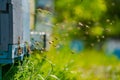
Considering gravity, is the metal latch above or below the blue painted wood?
above

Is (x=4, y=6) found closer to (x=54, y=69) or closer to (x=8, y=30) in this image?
(x=8, y=30)

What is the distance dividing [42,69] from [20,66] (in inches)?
14.5

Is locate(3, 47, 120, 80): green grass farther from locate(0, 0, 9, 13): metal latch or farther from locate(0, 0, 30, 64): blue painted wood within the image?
locate(0, 0, 9, 13): metal latch

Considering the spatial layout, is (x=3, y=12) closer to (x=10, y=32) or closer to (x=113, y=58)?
(x=10, y=32)

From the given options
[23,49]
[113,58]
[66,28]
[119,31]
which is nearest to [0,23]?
[23,49]

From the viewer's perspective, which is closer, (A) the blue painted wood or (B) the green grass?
(A) the blue painted wood

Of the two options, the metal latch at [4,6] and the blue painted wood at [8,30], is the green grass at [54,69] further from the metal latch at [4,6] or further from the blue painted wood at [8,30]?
the metal latch at [4,6]

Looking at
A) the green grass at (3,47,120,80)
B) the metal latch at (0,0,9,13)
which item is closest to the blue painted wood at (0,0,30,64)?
the metal latch at (0,0,9,13)

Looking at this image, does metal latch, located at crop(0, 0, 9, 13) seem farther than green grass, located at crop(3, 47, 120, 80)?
No

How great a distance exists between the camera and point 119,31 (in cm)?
1562

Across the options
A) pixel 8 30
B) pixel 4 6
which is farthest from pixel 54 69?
pixel 4 6

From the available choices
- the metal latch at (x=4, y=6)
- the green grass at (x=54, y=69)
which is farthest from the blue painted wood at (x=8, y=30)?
the green grass at (x=54, y=69)

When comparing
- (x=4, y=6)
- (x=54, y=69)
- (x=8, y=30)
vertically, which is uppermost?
(x=4, y=6)

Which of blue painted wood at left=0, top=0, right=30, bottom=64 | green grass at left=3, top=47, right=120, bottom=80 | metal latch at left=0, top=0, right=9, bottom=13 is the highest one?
metal latch at left=0, top=0, right=9, bottom=13
